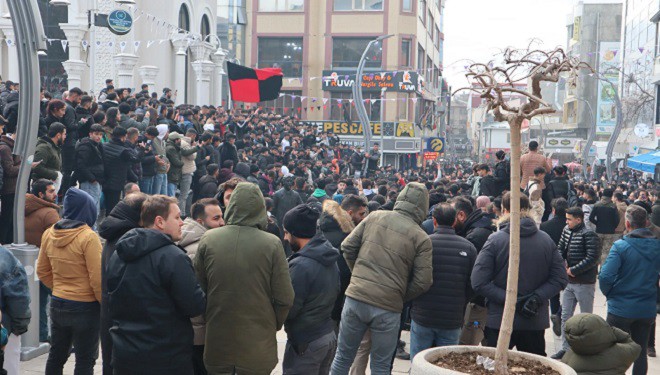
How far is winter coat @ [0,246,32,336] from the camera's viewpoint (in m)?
5.37

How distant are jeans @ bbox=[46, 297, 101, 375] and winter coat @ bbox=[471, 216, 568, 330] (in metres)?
3.05

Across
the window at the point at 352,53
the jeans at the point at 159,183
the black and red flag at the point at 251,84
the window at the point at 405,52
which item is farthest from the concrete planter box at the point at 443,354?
the window at the point at 405,52

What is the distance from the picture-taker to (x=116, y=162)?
37.2 ft

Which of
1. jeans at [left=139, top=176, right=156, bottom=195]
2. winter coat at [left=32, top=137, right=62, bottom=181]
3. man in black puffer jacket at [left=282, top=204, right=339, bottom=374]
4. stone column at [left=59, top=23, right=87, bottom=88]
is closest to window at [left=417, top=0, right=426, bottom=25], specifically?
stone column at [left=59, top=23, right=87, bottom=88]

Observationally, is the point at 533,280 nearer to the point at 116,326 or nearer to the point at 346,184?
the point at 116,326

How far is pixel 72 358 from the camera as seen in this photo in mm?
7668

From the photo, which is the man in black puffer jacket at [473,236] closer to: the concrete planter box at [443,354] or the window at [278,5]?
the concrete planter box at [443,354]

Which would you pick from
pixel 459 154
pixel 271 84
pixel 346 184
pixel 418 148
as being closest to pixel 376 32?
pixel 418 148

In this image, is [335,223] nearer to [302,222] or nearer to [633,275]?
[302,222]

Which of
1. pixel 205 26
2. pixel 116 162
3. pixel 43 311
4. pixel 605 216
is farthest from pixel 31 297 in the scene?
pixel 205 26

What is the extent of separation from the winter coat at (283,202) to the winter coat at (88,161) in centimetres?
342

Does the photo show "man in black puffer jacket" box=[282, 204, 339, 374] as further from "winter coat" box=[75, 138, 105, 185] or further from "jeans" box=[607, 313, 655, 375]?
"winter coat" box=[75, 138, 105, 185]

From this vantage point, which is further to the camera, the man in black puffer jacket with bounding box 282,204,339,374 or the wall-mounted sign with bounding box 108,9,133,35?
the wall-mounted sign with bounding box 108,9,133,35

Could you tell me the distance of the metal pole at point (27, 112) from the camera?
7469 millimetres
